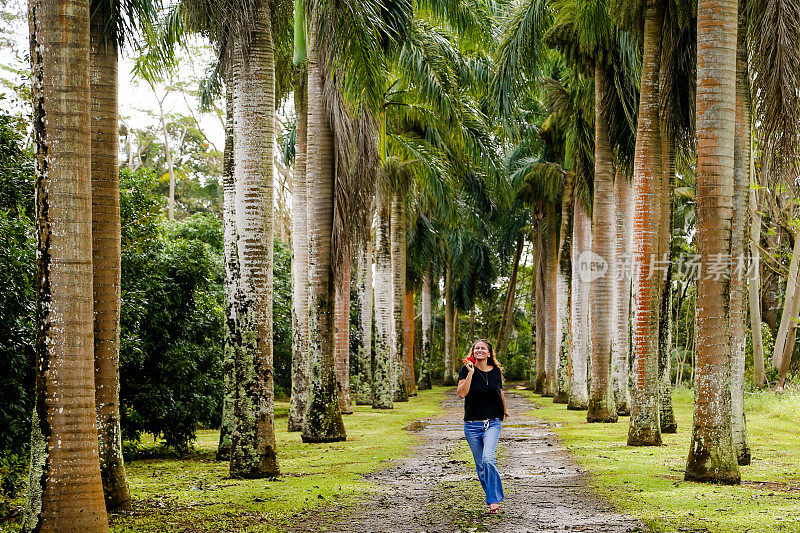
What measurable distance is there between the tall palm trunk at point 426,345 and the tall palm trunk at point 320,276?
27025mm

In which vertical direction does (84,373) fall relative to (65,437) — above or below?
above

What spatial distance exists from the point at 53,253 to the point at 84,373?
103cm

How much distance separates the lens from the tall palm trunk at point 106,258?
28.8 ft

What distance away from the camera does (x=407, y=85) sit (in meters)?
23.4

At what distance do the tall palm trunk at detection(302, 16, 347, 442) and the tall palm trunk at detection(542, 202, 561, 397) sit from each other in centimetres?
1565

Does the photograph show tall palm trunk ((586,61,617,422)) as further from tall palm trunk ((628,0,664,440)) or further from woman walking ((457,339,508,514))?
woman walking ((457,339,508,514))

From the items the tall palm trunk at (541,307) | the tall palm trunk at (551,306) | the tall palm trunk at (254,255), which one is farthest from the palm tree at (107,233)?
the tall palm trunk at (541,307)

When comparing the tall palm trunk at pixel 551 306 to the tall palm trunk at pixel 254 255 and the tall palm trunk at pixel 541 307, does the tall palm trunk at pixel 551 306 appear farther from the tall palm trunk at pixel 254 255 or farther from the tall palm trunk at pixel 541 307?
the tall palm trunk at pixel 254 255

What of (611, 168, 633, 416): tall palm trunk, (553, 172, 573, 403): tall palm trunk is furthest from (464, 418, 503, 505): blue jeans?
(553, 172, 573, 403): tall palm trunk

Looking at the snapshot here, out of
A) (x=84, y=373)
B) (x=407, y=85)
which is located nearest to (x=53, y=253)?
(x=84, y=373)

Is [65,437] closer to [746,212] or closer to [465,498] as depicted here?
[465,498]

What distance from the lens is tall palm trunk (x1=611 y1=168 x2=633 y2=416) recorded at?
18.3 metres

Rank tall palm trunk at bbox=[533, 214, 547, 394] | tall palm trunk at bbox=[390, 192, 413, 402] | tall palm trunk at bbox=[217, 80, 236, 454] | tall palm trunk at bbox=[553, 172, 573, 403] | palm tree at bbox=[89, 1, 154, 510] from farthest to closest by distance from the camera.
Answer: tall palm trunk at bbox=[533, 214, 547, 394] < tall palm trunk at bbox=[390, 192, 413, 402] < tall palm trunk at bbox=[553, 172, 573, 403] < tall palm trunk at bbox=[217, 80, 236, 454] < palm tree at bbox=[89, 1, 154, 510]

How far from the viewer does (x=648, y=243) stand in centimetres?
1473
